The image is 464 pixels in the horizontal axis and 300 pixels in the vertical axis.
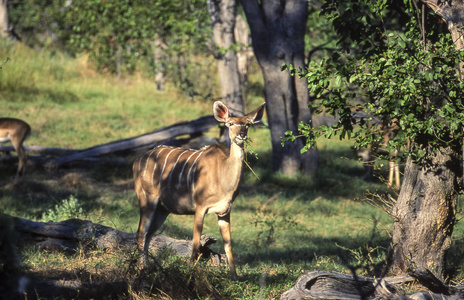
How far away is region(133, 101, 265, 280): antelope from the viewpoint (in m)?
6.05

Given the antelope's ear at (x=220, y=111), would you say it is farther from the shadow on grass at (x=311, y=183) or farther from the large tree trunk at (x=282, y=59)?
the large tree trunk at (x=282, y=59)

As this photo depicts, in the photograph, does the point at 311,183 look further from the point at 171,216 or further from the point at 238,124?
the point at 238,124

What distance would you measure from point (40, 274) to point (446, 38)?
427cm

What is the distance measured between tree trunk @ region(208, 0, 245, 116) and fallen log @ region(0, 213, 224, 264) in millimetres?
8039

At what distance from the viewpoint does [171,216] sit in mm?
10828

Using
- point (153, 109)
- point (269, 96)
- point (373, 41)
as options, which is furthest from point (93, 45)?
point (373, 41)

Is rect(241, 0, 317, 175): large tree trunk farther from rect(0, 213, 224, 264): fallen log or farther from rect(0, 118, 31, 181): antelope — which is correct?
rect(0, 213, 224, 264): fallen log

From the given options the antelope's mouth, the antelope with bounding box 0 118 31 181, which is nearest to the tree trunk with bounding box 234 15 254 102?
the antelope with bounding box 0 118 31 181

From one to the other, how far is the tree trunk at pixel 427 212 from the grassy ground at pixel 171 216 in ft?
1.07

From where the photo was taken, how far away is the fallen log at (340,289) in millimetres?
4949

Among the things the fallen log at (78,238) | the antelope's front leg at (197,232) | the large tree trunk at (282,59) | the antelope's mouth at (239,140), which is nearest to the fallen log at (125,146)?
the large tree trunk at (282,59)

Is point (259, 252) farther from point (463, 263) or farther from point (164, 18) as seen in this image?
point (164, 18)

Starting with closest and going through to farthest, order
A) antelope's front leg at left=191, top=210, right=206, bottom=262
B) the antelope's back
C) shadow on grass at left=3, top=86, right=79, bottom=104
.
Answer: antelope's front leg at left=191, top=210, right=206, bottom=262, the antelope's back, shadow on grass at left=3, top=86, right=79, bottom=104

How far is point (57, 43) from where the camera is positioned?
25.0 metres
